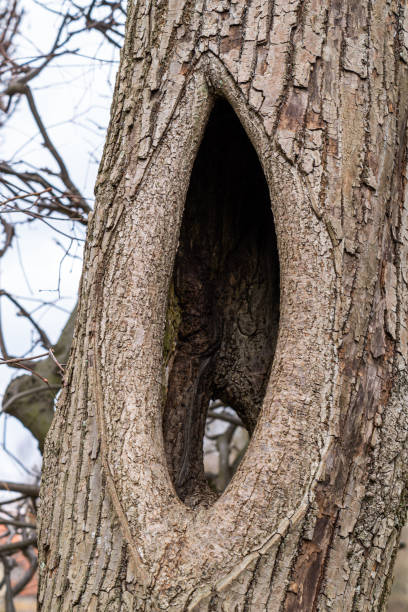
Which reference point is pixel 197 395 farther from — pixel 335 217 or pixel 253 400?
pixel 335 217

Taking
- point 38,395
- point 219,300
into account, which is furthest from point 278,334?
point 38,395

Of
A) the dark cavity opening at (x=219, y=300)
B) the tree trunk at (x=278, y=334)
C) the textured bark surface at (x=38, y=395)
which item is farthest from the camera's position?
the textured bark surface at (x=38, y=395)

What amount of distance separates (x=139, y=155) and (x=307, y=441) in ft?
2.73

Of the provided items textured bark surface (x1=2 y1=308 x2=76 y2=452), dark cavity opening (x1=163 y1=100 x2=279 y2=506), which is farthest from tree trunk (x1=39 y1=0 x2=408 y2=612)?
textured bark surface (x1=2 y1=308 x2=76 y2=452)

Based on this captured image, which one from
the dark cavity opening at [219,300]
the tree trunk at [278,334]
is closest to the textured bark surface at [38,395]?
the dark cavity opening at [219,300]

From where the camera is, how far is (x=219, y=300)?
215cm

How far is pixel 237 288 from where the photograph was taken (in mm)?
2154

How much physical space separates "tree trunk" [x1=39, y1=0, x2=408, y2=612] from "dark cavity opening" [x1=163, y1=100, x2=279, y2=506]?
0.40m

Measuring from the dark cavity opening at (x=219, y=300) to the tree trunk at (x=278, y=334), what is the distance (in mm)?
395

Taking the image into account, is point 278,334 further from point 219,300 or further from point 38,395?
point 38,395

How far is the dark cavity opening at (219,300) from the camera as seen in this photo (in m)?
1.95

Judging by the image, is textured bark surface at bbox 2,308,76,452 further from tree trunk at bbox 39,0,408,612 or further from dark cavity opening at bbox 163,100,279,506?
tree trunk at bbox 39,0,408,612

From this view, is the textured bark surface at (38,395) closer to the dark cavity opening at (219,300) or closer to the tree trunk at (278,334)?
the dark cavity opening at (219,300)

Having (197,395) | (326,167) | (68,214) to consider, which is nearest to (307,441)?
(326,167)
